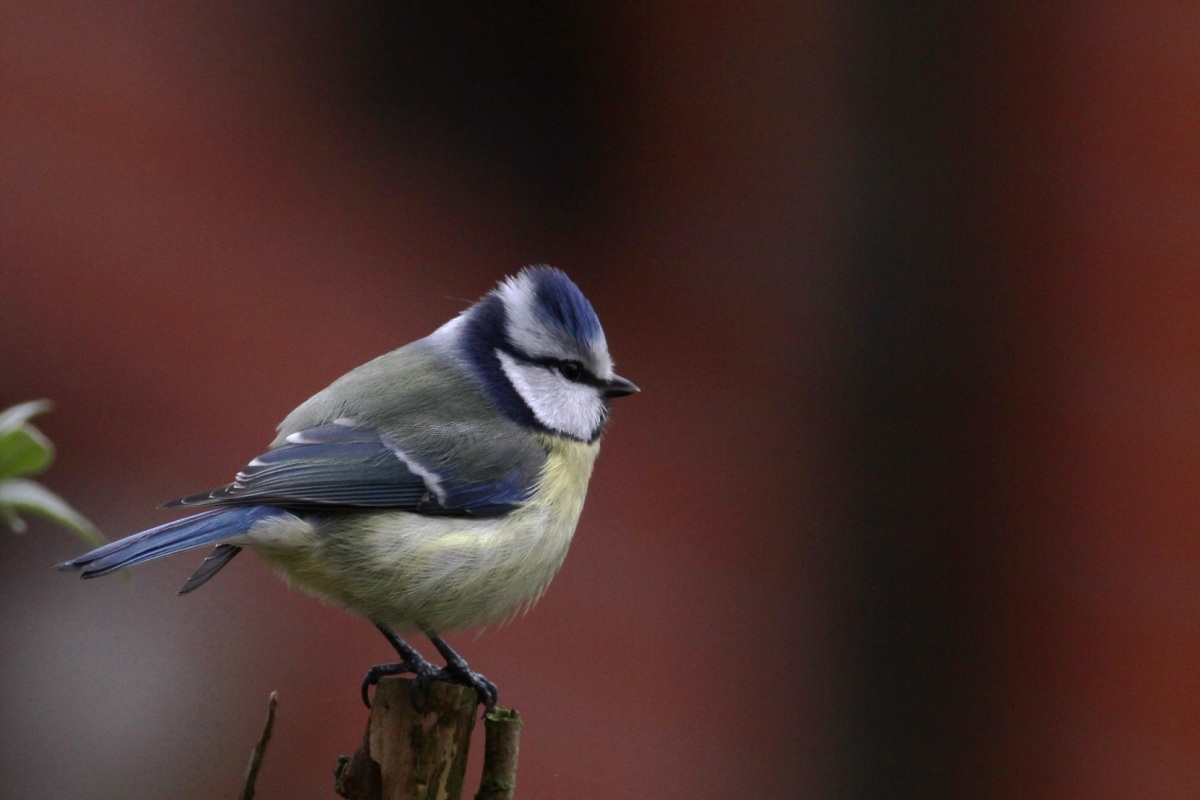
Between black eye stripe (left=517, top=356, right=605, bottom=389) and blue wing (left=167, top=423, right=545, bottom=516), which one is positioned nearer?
blue wing (left=167, top=423, right=545, bottom=516)

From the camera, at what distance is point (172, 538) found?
1345mm

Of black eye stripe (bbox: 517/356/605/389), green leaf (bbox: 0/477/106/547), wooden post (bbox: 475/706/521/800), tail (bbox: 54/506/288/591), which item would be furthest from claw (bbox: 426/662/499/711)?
green leaf (bbox: 0/477/106/547)

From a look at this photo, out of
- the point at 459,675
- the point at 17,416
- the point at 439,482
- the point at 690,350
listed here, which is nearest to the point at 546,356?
the point at 439,482

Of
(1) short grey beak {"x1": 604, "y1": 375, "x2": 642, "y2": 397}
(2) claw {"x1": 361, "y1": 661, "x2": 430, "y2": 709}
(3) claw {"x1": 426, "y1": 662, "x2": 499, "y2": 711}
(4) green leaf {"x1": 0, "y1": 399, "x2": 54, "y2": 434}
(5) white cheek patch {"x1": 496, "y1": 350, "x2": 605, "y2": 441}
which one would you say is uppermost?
(4) green leaf {"x1": 0, "y1": 399, "x2": 54, "y2": 434}

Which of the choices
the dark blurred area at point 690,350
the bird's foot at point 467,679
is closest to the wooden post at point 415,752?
the bird's foot at point 467,679

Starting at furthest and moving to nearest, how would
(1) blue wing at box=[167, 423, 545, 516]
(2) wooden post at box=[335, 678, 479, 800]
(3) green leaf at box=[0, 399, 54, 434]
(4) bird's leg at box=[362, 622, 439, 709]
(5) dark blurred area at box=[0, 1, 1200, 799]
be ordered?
(5) dark blurred area at box=[0, 1, 1200, 799], (4) bird's leg at box=[362, 622, 439, 709], (1) blue wing at box=[167, 423, 545, 516], (2) wooden post at box=[335, 678, 479, 800], (3) green leaf at box=[0, 399, 54, 434]

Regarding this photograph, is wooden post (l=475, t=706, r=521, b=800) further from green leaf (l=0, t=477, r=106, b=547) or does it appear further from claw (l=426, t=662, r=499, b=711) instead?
green leaf (l=0, t=477, r=106, b=547)

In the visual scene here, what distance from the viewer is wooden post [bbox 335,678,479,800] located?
1305mm

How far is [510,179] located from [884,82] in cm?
104

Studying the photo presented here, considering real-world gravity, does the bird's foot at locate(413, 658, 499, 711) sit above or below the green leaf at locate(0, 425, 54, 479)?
below

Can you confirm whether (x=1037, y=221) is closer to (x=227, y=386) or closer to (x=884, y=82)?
(x=884, y=82)

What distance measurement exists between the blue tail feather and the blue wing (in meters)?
0.02

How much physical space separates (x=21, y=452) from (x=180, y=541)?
0.70 meters

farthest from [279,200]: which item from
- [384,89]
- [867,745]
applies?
[867,745]
